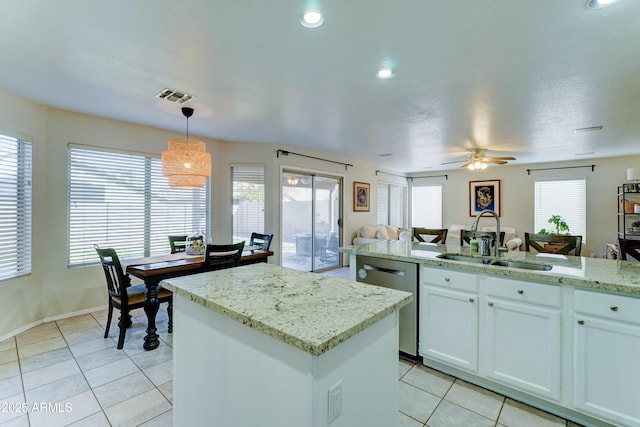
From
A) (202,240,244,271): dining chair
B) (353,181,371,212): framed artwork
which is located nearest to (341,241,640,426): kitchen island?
(202,240,244,271): dining chair

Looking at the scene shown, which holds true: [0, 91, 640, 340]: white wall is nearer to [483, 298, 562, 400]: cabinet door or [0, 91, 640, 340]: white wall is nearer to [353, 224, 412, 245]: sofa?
[353, 224, 412, 245]: sofa

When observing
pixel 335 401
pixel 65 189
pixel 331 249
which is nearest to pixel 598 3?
pixel 335 401

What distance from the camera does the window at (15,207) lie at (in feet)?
9.41

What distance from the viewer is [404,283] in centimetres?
244

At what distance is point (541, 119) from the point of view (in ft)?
11.3

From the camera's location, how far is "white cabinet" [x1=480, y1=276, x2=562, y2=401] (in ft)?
5.84

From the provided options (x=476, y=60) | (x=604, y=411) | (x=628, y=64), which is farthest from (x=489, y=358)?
(x=628, y=64)

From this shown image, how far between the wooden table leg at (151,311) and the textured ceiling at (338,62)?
1.85 metres

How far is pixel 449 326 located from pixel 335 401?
5.30ft

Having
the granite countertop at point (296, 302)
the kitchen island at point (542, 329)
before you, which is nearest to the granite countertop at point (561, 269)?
the kitchen island at point (542, 329)

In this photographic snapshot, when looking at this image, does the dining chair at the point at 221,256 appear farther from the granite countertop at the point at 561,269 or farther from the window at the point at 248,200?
the window at the point at 248,200

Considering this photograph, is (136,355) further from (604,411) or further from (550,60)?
(550,60)

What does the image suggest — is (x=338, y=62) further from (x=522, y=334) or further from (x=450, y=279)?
(x=522, y=334)

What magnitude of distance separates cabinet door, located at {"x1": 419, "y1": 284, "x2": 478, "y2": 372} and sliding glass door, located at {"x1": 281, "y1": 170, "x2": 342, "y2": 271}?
126 inches
